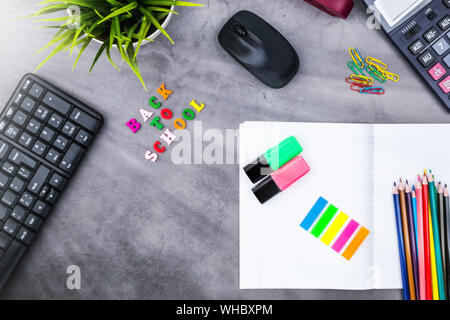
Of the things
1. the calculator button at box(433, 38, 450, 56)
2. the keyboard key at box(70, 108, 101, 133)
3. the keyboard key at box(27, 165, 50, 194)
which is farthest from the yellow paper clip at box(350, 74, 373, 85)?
the keyboard key at box(27, 165, 50, 194)

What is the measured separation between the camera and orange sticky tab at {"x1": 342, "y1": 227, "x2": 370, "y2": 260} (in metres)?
0.64

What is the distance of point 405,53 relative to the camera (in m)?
0.61

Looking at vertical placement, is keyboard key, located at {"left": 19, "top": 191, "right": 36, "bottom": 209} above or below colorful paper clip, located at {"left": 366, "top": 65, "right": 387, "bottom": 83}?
below

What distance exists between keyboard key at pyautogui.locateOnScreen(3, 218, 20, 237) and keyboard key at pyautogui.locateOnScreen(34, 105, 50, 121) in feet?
0.58

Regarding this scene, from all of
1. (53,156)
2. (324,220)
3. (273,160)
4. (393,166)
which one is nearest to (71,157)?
(53,156)

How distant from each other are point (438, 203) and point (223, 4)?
51 centimetres

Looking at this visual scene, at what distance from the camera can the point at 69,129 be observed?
0.61 metres

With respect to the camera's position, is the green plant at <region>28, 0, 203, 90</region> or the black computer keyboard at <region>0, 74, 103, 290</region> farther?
the black computer keyboard at <region>0, 74, 103, 290</region>

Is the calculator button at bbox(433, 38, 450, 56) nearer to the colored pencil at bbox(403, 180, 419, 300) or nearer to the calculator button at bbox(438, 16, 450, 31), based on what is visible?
the calculator button at bbox(438, 16, 450, 31)

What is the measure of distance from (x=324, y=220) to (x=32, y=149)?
0.51 meters

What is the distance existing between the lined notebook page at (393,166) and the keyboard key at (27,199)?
588 mm

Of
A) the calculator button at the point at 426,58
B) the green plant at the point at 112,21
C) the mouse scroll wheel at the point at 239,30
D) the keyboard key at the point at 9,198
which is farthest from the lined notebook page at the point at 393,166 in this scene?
the keyboard key at the point at 9,198

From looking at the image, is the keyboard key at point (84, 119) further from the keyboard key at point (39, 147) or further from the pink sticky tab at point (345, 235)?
the pink sticky tab at point (345, 235)
